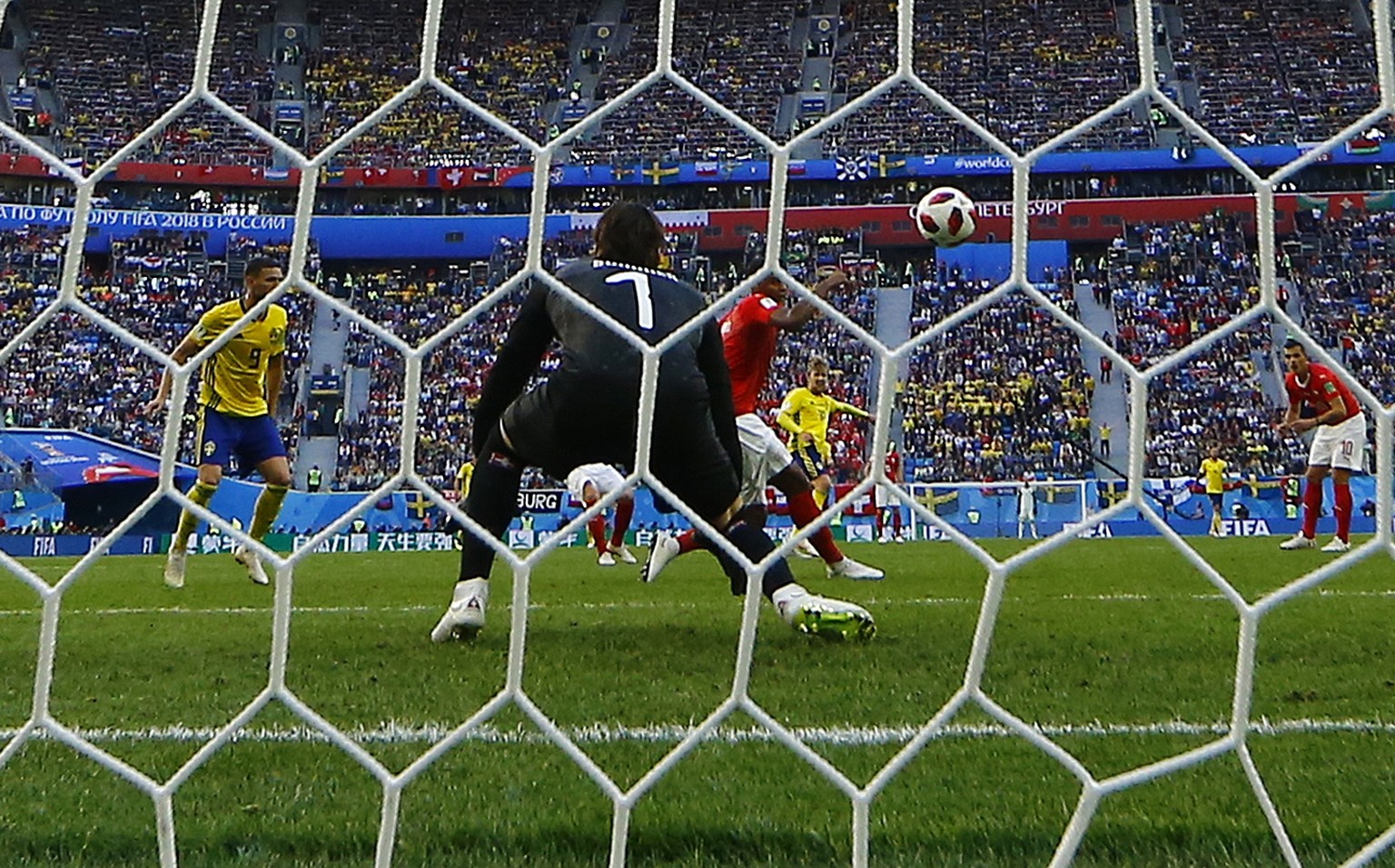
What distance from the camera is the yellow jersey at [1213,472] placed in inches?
460

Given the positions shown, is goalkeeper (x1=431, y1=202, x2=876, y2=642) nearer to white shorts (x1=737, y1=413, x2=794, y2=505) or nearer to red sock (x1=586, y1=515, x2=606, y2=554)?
white shorts (x1=737, y1=413, x2=794, y2=505)

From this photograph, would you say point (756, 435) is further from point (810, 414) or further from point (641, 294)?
point (641, 294)

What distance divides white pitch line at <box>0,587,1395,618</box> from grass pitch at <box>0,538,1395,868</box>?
0.17 m

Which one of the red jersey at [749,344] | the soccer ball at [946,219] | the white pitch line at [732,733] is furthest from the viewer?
the red jersey at [749,344]

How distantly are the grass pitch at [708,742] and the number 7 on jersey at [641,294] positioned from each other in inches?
30.4

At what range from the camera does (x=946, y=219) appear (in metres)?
4.66

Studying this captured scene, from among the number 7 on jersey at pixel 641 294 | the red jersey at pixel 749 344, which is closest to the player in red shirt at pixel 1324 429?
the red jersey at pixel 749 344

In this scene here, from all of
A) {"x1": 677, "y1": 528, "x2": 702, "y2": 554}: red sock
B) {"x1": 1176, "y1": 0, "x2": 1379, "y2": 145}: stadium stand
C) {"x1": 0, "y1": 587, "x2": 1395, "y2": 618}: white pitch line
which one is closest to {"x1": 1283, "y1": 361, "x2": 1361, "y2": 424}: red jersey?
{"x1": 0, "y1": 587, "x2": 1395, "y2": 618}: white pitch line

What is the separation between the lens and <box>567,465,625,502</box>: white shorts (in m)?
6.52

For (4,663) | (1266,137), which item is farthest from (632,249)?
(1266,137)

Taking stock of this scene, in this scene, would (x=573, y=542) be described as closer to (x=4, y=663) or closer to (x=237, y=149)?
(x=4, y=663)

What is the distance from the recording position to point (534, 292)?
2.88 meters

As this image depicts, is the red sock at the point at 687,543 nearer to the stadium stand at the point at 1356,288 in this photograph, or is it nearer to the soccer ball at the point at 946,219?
the soccer ball at the point at 946,219

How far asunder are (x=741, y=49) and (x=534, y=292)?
62.4ft
